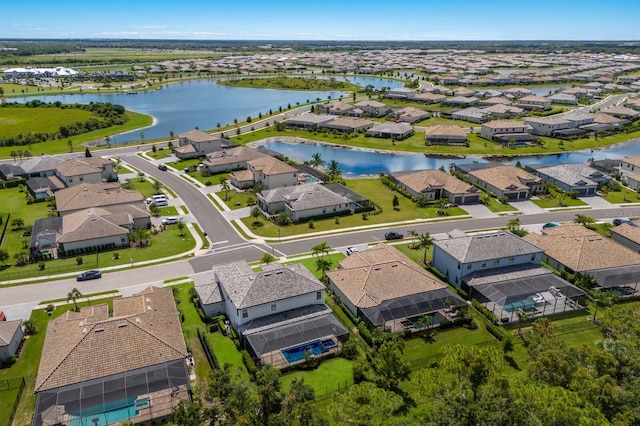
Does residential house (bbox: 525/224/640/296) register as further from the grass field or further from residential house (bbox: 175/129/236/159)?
the grass field

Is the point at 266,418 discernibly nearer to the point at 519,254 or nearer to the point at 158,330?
the point at 158,330

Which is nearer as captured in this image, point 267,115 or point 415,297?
point 415,297

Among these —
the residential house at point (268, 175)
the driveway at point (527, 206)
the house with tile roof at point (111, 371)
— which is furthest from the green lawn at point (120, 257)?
the driveway at point (527, 206)

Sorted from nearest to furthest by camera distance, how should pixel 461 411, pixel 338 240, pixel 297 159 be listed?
→ pixel 461 411 < pixel 338 240 < pixel 297 159

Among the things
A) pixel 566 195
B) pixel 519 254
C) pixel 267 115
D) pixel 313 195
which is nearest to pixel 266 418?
pixel 519 254

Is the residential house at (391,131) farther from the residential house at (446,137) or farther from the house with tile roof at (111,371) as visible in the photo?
the house with tile roof at (111,371)

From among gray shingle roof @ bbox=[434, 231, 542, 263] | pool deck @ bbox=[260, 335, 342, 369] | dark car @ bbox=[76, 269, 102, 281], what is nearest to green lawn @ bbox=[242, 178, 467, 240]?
gray shingle roof @ bbox=[434, 231, 542, 263]

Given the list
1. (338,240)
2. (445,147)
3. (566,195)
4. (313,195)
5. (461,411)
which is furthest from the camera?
(445,147)

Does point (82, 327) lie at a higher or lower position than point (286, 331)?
higher

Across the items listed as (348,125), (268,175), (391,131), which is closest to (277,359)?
(268,175)
